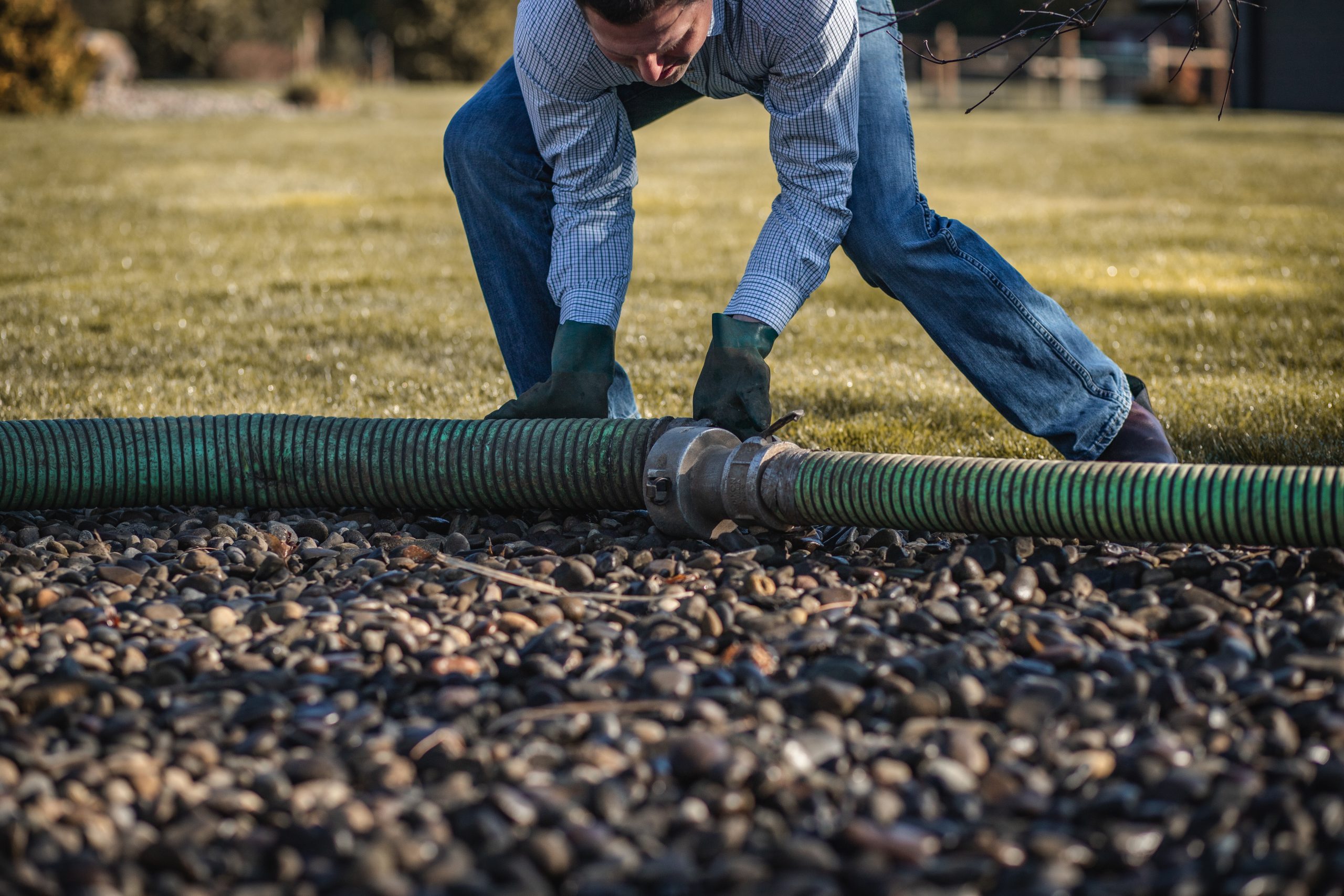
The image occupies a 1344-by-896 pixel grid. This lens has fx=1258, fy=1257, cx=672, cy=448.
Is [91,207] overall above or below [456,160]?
below

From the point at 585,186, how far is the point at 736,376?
2.14ft

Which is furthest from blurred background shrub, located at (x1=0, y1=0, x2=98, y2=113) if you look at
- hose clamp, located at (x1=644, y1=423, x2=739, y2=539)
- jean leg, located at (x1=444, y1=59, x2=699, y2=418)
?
hose clamp, located at (x1=644, y1=423, x2=739, y2=539)

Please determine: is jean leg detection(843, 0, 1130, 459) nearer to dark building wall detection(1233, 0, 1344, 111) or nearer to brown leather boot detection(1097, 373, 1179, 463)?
brown leather boot detection(1097, 373, 1179, 463)

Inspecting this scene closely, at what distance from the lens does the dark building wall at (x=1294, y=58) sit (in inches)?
799

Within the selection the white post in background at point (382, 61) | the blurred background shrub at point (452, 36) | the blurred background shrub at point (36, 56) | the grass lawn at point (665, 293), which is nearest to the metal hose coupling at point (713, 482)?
the grass lawn at point (665, 293)

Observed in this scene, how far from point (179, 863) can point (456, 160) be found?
2.21 m

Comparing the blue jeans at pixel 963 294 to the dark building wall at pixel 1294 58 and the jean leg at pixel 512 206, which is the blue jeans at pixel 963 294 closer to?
the jean leg at pixel 512 206

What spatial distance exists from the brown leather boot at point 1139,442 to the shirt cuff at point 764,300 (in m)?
0.87

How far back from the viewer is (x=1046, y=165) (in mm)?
12914

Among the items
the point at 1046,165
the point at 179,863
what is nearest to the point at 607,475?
the point at 179,863

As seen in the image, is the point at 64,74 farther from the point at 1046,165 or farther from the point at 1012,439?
the point at 1012,439

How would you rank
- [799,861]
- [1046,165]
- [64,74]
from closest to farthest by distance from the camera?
[799,861] < [1046,165] < [64,74]

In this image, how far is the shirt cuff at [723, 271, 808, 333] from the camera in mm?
2924

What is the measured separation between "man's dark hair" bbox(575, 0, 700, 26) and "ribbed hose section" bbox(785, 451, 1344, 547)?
985 mm
